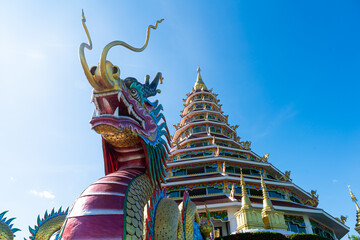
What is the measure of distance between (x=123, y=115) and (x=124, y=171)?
0.77 m

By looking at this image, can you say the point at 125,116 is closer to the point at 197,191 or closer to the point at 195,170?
the point at 197,191

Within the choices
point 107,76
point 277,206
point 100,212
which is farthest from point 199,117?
point 100,212

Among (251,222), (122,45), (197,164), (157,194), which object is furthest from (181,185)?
(122,45)

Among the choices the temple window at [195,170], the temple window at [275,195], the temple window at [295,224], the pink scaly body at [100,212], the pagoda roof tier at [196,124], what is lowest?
the pink scaly body at [100,212]

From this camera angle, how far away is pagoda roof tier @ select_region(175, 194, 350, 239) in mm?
13794

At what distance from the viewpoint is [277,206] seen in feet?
47.9

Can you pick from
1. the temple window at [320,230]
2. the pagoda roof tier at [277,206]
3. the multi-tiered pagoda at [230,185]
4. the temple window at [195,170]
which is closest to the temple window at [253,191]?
the multi-tiered pagoda at [230,185]

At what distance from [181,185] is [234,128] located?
1076cm

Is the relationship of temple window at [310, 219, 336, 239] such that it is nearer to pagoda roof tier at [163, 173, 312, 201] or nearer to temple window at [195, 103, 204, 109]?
pagoda roof tier at [163, 173, 312, 201]

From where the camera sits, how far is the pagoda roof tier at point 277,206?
543 inches

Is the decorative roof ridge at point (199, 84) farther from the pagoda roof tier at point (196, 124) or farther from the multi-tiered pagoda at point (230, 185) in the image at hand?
the multi-tiered pagoda at point (230, 185)

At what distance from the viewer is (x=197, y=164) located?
1786cm

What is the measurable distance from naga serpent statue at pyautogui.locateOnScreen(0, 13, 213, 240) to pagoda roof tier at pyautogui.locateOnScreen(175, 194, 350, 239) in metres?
9.28

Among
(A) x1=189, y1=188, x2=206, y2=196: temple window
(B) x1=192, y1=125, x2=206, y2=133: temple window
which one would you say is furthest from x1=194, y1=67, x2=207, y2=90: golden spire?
(A) x1=189, y1=188, x2=206, y2=196: temple window
